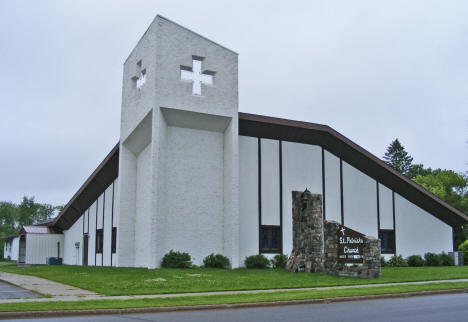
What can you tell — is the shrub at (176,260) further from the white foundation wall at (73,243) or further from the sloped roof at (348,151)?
the white foundation wall at (73,243)

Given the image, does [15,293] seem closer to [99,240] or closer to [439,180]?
[99,240]

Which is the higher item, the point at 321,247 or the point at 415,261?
the point at 321,247

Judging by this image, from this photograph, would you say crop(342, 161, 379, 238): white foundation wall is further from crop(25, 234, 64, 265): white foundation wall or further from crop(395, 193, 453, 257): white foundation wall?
crop(25, 234, 64, 265): white foundation wall

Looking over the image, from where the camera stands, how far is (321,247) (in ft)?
79.6

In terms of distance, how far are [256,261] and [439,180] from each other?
53.0 meters

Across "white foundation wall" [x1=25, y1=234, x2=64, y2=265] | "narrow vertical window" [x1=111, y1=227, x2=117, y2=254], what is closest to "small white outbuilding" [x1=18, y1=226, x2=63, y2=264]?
"white foundation wall" [x1=25, y1=234, x2=64, y2=265]

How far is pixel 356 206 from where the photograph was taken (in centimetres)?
3381

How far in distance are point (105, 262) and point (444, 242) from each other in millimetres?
23652

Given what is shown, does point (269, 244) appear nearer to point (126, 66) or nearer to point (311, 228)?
point (311, 228)

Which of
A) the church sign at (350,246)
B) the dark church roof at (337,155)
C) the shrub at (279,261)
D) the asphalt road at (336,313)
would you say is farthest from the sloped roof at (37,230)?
the asphalt road at (336,313)

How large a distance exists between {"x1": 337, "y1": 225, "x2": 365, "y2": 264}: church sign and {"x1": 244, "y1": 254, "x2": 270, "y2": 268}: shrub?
673 cm

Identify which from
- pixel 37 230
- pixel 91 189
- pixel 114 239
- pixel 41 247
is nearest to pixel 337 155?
pixel 114 239

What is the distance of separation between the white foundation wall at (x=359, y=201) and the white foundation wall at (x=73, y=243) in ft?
71.8

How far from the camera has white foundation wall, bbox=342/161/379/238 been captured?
110 ft
